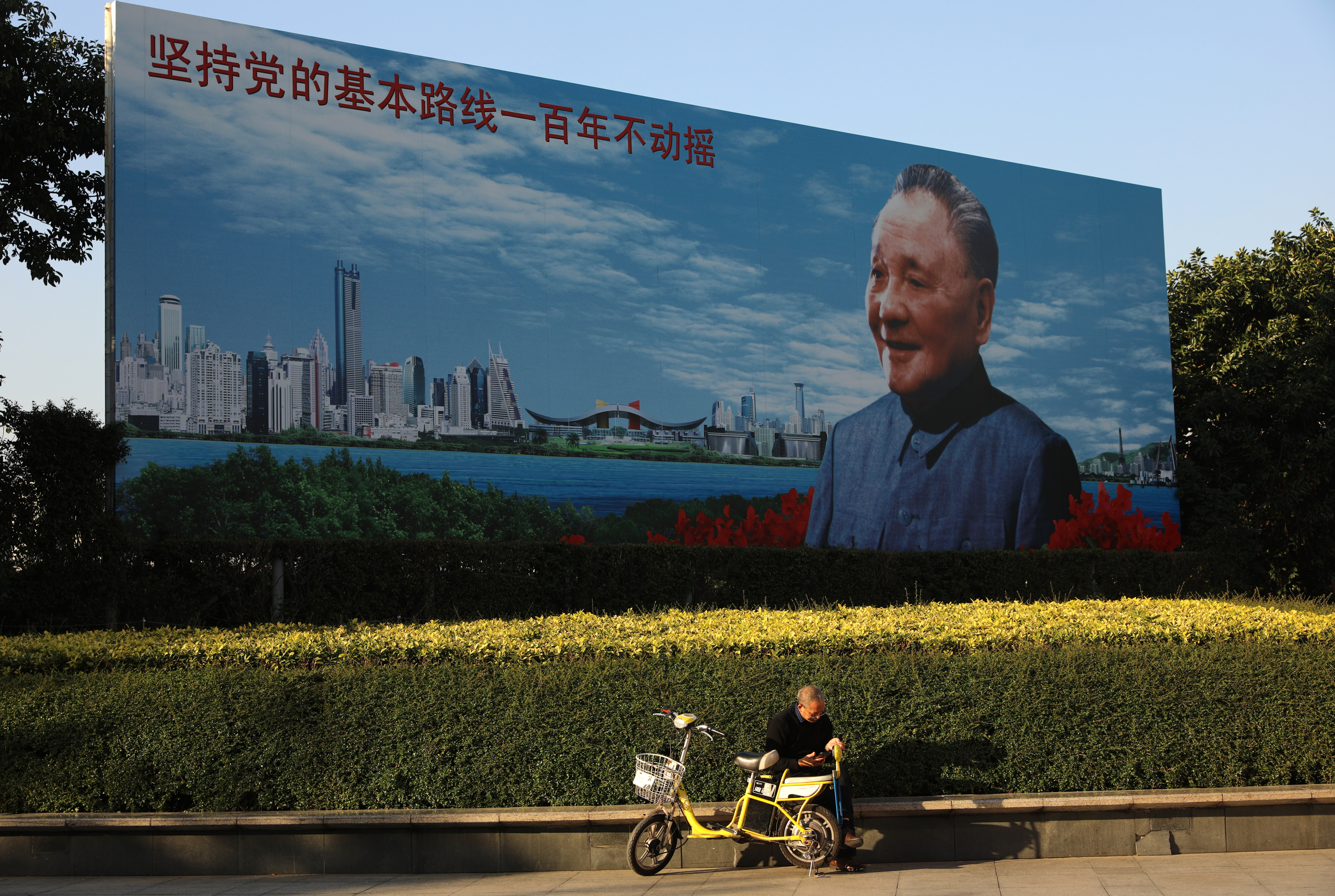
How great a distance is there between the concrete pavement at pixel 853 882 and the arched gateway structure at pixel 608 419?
7965 millimetres

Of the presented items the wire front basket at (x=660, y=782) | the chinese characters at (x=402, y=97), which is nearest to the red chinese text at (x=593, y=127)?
the chinese characters at (x=402, y=97)

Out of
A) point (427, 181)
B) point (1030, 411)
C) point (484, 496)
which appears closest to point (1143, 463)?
point (1030, 411)

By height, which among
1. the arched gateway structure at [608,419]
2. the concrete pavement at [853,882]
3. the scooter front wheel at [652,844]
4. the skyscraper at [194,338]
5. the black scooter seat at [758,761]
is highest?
the skyscraper at [194,338]

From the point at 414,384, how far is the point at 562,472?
2156 mm

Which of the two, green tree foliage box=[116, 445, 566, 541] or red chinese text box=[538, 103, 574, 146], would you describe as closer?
green tree foliage box=[116, 445, 566, 541]

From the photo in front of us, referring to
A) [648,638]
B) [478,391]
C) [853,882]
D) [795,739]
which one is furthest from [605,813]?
[478,391]

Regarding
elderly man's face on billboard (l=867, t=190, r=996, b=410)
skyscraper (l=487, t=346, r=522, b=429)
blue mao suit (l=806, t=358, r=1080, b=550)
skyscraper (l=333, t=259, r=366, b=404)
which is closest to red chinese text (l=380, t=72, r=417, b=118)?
skyscraper (l=333, t=259, r=366, b=404)

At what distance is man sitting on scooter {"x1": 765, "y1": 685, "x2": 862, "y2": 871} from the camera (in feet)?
19.1

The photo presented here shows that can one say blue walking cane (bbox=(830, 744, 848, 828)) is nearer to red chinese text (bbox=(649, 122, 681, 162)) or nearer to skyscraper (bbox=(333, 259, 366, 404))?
skyscraper (bbox=(333, 259, 366, 404))

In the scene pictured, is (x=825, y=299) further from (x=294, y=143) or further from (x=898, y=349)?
(x=294, y=143)

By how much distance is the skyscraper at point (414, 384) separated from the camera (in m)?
12.8

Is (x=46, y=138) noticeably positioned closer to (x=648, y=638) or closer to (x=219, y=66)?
(x=219, y=66)

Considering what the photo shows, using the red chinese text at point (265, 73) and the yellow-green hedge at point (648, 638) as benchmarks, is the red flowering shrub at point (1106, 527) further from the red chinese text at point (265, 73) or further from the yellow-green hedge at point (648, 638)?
the red chinese text at point (265, 73)

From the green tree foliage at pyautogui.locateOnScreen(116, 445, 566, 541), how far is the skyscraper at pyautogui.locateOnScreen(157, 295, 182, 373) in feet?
3.69
